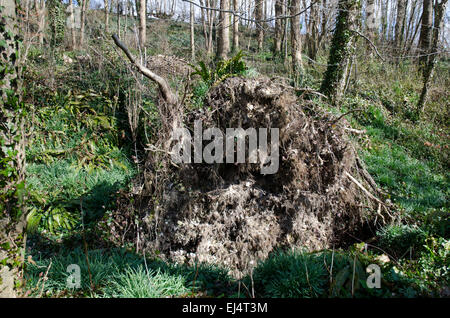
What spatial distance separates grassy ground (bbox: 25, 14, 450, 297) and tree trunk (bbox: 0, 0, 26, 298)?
1.04 feet

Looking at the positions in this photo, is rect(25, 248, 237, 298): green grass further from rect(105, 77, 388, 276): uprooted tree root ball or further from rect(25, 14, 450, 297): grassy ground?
rect(105, 77, 388, 276): uprooted tree root ball

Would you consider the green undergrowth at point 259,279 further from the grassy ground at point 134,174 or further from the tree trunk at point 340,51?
the tree trunk at point 340,51

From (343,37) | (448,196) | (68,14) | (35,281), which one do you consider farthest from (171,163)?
(68,14)

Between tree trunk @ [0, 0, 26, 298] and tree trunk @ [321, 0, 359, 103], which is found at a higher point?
tree trunk @ [321, 0, 359, 103]

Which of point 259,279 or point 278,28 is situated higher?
point 278,28

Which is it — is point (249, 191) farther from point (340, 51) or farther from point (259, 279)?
point (340, 51)

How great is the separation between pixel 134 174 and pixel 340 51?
6.80 m

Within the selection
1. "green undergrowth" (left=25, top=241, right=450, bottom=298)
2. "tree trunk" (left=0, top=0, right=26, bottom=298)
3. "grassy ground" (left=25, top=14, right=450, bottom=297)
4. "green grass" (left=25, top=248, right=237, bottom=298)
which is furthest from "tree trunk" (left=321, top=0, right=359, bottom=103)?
"tree trunk" (left=0, top=0, right=26, bottom=298)

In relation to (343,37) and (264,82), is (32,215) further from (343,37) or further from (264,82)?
(343,37)

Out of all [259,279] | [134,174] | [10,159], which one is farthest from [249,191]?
[10,159]

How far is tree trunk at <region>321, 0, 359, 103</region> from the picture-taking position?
797cm

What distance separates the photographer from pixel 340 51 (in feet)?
26.9
